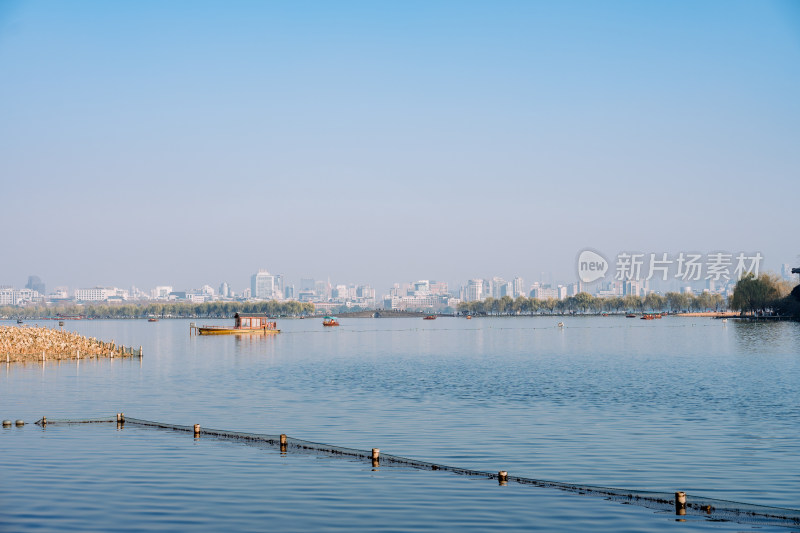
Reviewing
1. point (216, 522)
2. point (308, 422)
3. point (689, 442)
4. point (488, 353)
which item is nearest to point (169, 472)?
point (216, 522)

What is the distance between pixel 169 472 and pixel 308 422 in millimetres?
13113

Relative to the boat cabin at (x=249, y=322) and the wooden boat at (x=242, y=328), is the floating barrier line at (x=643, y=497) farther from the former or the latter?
the boat cabin at (x=249, y=322)

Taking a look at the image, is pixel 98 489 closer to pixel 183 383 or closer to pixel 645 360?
pixel 183 383

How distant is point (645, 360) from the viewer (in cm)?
8412

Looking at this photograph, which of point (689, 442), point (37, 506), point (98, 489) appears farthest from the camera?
point (689, 442)

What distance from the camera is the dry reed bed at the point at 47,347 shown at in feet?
269

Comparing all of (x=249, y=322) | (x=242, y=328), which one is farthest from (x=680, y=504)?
(x=249, y=322)

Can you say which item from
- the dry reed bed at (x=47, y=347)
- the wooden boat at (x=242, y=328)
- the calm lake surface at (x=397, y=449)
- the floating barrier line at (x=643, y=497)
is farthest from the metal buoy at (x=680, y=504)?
the wooden boat at (x=242, y=328)

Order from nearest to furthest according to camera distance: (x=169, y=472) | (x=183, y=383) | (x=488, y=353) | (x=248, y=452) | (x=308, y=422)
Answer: (x=169, y=472) → (x=248, y=452) → (x=308, y=422) → (x=183, y=383) → (x=488, y=353)

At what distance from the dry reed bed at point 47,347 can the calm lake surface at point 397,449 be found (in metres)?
16.8

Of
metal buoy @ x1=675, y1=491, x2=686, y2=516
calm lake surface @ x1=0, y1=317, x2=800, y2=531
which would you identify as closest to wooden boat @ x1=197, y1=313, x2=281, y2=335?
calm lake surface @ x1=0, y1=317, x2=800, y2=531

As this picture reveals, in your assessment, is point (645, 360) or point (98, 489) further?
point (645, 360)

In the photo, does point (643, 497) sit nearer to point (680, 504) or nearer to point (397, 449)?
point (680, 504)

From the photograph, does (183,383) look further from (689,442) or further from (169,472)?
(689,442)
